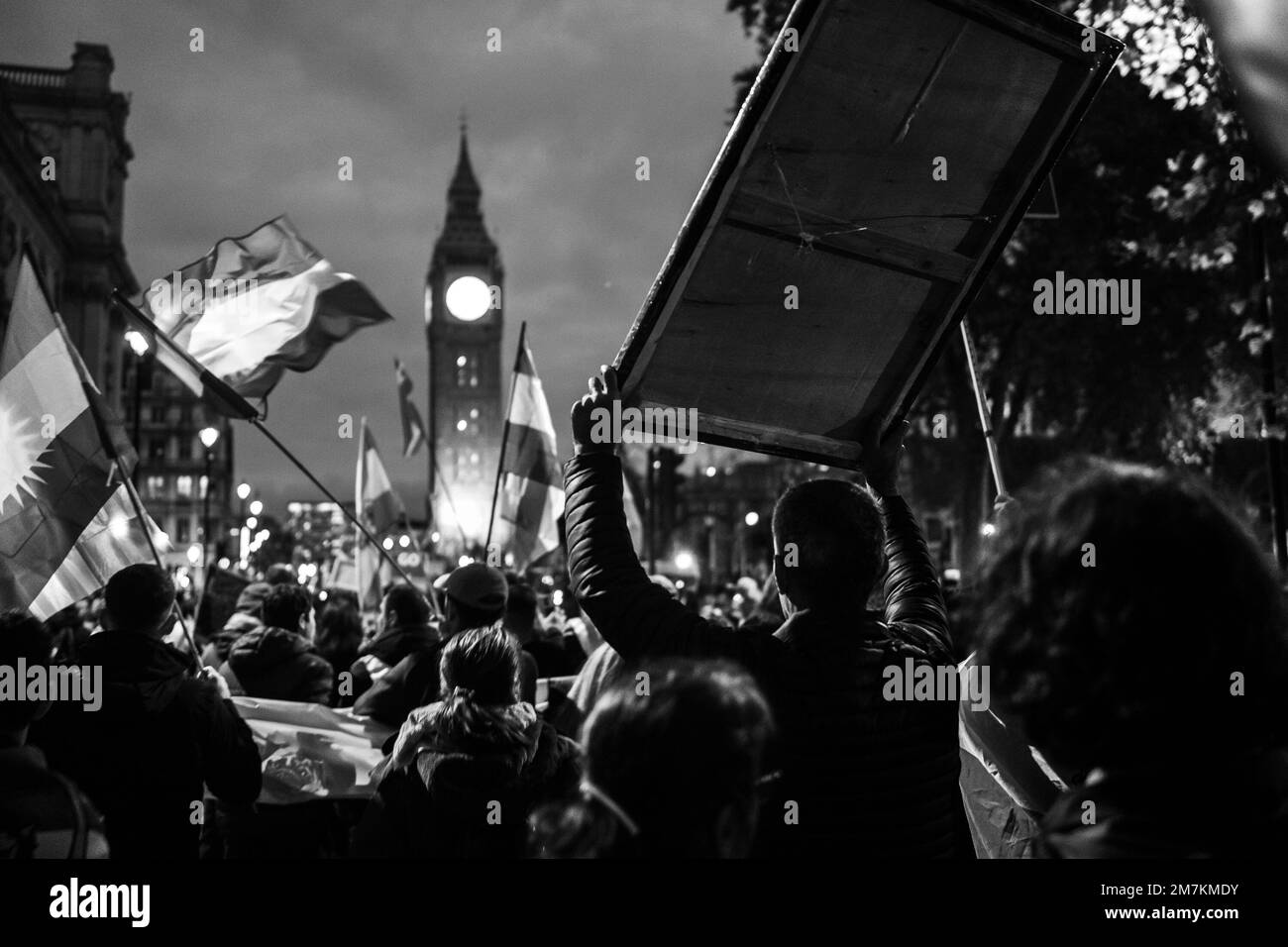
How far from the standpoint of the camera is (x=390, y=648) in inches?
250

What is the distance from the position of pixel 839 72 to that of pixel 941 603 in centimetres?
147

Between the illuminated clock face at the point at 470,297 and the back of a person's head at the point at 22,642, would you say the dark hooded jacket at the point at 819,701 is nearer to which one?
the back of a person's head at the point at 22,642

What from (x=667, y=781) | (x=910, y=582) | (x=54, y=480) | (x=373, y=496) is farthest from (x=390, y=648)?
(x=373, y=496)

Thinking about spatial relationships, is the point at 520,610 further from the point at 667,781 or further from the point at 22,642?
the point at 667,781

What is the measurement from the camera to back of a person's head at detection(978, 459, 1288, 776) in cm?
148

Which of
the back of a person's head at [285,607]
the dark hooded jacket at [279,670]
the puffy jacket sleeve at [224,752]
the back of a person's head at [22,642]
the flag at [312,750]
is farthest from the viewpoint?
the back of a person's head at [285,607]

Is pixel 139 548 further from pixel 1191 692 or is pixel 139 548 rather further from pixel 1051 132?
pixel 1191 692

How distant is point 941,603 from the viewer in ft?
10.2

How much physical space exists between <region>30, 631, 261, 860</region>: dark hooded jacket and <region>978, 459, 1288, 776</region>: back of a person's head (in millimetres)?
3303

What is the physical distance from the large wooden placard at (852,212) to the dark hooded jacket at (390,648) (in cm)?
365

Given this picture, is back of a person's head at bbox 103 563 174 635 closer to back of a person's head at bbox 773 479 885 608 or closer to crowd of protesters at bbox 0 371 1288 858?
crowd of protesters at bbox 0 371 1288 858

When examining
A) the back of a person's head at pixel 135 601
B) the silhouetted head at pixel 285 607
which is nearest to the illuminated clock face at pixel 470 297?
the silhouetted head at pixel 285 607

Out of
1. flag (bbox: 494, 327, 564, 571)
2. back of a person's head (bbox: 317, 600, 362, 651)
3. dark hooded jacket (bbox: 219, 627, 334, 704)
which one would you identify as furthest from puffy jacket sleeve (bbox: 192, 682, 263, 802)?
flag (bbox: 494, 327, 564, 571)

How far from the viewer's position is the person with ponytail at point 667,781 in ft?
5.44
